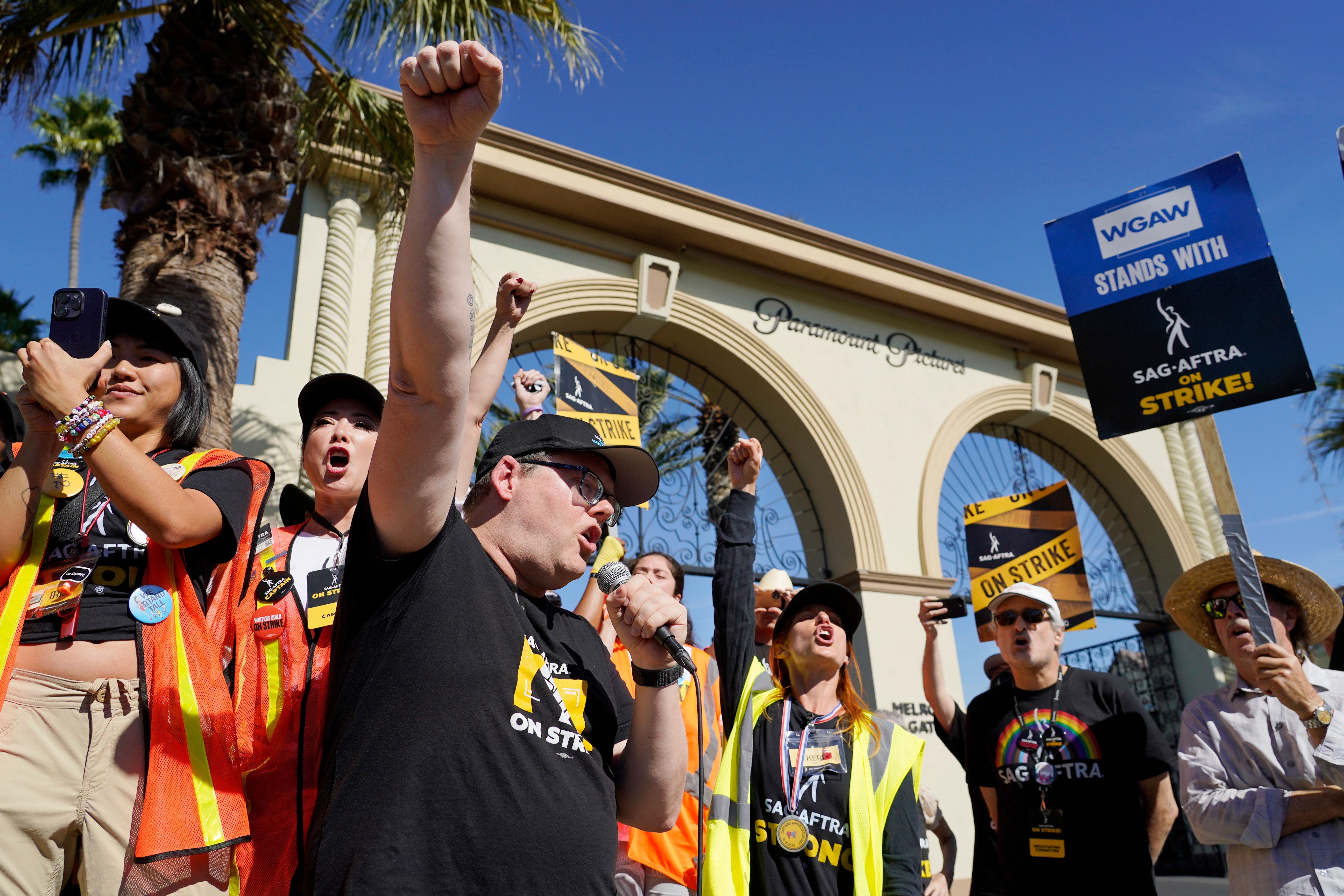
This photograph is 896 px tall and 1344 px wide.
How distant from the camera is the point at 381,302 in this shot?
28.3 ft

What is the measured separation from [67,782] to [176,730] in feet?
0.80

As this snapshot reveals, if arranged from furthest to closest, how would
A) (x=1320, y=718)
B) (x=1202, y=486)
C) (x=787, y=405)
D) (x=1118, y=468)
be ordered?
(x=1202, y=486)
(x=1118, y=468)
(x=787, y=405)
(x=1320, y=718)

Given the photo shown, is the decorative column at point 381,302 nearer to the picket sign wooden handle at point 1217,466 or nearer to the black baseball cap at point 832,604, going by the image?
the black baseball cap at point 832,604

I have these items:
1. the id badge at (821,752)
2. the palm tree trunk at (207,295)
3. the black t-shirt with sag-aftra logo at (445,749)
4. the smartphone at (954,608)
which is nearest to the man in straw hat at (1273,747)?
the smartphone at (954,608)

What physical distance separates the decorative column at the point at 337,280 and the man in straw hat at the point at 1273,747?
6.94m

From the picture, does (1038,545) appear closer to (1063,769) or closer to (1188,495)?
(1063,769)

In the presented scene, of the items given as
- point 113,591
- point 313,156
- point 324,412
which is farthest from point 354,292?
point 113,591

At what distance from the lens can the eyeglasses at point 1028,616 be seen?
4.14m

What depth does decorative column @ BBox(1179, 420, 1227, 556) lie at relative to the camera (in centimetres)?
1372

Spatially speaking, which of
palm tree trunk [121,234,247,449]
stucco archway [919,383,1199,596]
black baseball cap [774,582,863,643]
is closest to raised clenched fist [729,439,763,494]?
black baseball cap [774,582,863,643]

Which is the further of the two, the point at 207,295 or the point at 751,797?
the point at 207,295

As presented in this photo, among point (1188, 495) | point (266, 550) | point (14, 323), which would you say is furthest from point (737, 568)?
point (14, 323)

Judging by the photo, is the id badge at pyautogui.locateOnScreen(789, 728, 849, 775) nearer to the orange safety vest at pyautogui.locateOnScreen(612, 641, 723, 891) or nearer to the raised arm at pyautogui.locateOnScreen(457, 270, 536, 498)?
the orange safety vest at pyautogui.locateOnScreen(612, 641, 723, 891)

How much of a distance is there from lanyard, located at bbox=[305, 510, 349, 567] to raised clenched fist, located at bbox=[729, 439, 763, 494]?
1.32m
